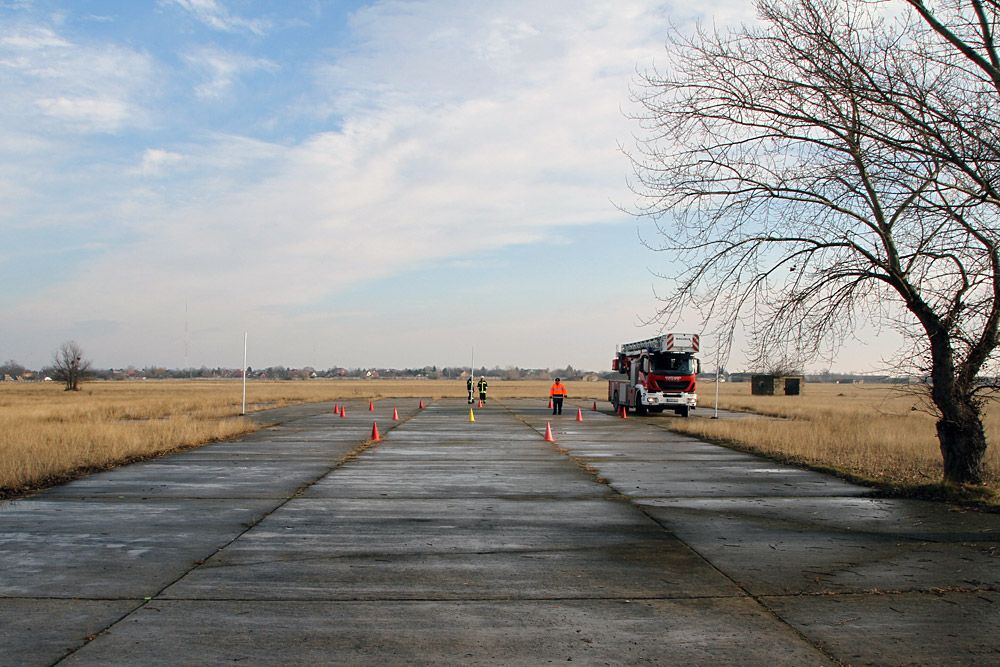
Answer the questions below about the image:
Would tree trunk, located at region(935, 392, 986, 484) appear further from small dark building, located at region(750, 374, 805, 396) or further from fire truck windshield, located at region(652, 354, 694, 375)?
small dark building, located at region(750, 374, 805, 396)

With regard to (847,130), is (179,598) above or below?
below

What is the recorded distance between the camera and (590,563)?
7.84m

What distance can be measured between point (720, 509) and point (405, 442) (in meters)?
12.1

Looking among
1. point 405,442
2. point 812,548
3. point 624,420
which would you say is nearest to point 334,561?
point 812,548

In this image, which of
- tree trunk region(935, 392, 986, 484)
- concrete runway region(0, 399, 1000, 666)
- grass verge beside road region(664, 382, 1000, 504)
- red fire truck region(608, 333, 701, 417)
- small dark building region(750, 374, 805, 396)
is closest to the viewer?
concrete runway region(0, 399, 1000, 666)

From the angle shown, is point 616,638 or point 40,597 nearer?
point 616,638

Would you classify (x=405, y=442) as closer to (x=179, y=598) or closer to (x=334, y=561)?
(x=334, y=561)

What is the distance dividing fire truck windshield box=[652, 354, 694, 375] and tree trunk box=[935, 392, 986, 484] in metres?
22.7

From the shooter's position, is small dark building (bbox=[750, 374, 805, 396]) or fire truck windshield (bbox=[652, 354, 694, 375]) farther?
small dark building (bbox=[750, 374, 805, 396])

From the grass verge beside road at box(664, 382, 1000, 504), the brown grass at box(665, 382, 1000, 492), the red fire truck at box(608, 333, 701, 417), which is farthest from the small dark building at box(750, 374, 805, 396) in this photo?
the brown grass at box(665, 382, 1000, 492)

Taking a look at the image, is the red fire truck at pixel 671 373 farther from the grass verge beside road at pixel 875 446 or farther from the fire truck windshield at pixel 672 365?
the grass verge beside road at pixel 875 446

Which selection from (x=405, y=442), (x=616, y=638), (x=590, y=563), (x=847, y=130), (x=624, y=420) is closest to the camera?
(x=616, y=638)

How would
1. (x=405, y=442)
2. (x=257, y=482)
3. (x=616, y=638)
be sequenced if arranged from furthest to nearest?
(x=405, y=442)
(x=257, y=482)
(x=616, y=638)

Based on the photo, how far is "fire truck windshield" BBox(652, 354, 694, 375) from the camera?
35.4m
